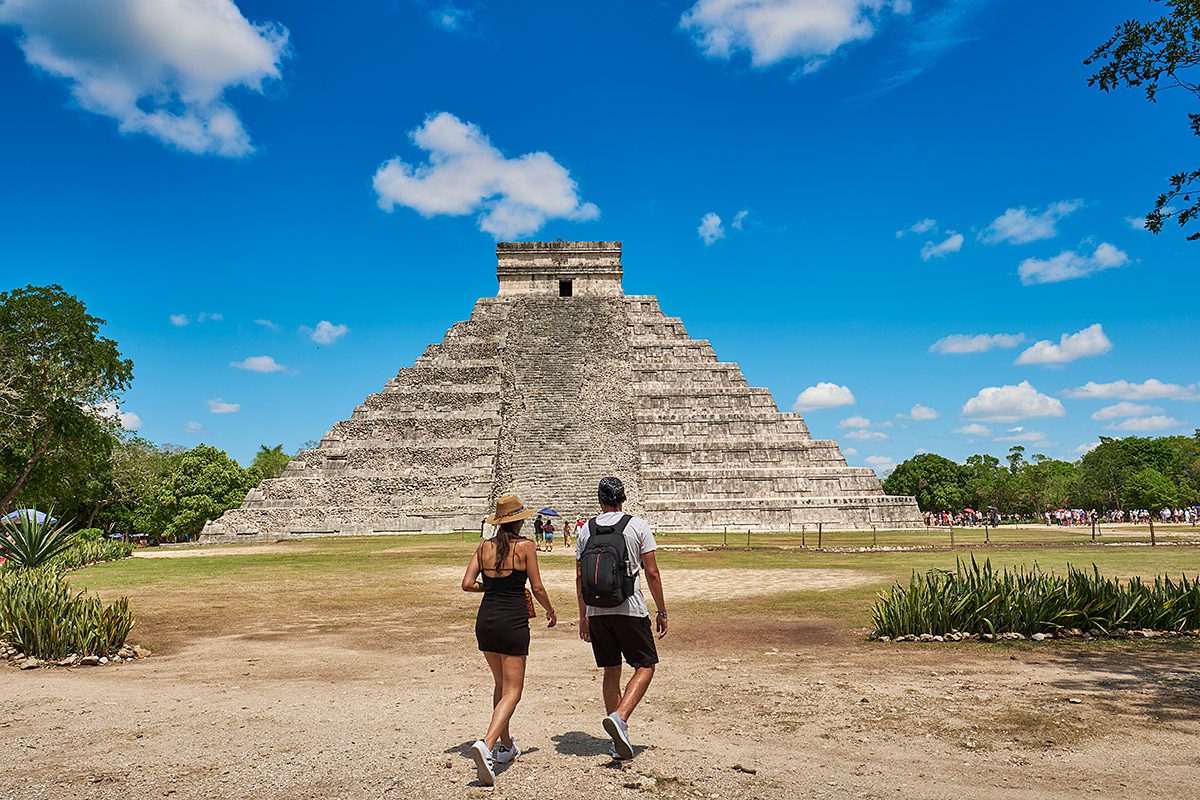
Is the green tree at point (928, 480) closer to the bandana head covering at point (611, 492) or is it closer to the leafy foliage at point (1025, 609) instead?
the leafy foliage at point (1025, 609)

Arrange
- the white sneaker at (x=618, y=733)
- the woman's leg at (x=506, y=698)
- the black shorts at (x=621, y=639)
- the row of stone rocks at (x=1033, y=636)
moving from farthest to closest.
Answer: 1. the row of stone rocks at (x=1033, y=636)
2. the black shorts at (x=621, y=639)
3. the white sneaker at (x=618, y=733)
4. the woman's leg at (x=506, y=698)

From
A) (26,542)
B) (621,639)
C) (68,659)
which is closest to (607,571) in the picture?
(621,639)

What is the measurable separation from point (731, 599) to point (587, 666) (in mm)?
5381

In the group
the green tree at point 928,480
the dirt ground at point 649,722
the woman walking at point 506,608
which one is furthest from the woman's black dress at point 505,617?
the green tree at point 928,480

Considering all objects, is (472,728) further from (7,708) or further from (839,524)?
(839,524)

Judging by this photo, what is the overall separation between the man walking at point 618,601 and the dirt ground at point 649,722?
46 centimetres

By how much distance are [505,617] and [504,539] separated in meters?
0.50

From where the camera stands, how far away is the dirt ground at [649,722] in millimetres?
4848

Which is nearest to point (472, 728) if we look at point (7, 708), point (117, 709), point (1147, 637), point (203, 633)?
point (117, 709)

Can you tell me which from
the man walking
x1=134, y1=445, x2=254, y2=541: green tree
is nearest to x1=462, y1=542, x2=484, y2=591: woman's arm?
the man walking

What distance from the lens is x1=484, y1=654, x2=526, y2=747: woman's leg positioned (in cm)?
503

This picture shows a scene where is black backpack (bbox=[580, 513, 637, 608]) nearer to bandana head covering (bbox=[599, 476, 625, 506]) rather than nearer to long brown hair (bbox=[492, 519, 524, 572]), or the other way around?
bandana head covering (bbox=[599, 476, 625, 506])

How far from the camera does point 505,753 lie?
17.1ft

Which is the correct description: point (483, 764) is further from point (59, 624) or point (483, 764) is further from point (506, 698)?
point (59, 624)
